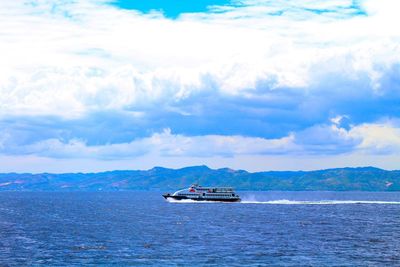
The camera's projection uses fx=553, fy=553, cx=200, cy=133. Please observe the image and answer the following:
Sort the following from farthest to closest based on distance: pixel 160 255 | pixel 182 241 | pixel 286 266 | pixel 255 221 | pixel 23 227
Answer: pixel 255 221 < pixel 23 227 < pixel 182 241 < pixel 160 255 < pixel 286 266

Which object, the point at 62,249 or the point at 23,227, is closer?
the point at 62,249

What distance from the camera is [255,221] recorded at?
19800 cm

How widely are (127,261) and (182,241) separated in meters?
32.9

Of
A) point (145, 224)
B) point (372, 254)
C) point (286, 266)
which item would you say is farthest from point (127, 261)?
point (145, 224)

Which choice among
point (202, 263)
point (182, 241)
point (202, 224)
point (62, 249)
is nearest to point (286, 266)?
point (202, 263)

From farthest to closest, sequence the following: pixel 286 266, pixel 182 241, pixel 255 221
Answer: pixel 255 221, pixel 182 241, pixel 286 266

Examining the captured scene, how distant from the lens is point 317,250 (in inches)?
4700

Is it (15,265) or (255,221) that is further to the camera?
(255,221)

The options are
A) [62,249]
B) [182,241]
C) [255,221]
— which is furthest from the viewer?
[255,221]

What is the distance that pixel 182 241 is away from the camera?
134 meters

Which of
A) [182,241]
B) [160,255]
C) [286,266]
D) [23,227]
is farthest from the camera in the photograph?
[23,227]

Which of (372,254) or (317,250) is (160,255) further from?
(372,254)

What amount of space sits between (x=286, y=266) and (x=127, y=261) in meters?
29.1

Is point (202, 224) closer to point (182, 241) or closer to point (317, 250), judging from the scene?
point (182, 241)
